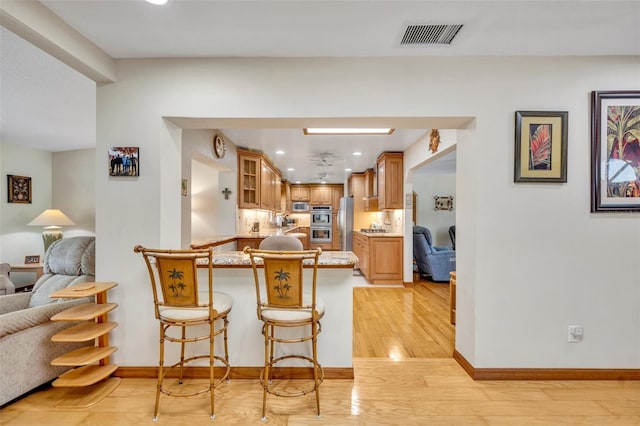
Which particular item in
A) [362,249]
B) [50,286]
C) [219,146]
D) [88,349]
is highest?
[219,146]

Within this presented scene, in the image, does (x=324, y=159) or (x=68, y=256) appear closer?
(x=68, y=256)

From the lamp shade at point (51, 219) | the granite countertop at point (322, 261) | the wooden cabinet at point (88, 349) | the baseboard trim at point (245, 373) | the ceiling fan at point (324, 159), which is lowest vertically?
the baseboard trim at point (245, 373)

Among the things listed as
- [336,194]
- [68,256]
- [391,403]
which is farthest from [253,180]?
[336,194]

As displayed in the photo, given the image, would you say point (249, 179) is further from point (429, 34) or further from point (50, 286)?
point (429, 34)

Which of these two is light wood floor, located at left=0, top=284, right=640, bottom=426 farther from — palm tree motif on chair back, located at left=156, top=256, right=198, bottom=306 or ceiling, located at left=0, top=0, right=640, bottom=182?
ceiling, located at left=0, top=0, right=640, bottom=182

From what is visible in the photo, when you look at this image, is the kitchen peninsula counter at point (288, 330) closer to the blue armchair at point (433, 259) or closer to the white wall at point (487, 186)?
the white wall at point (487, 186)

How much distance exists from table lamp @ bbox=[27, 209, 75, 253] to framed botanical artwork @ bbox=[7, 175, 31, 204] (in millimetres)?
365

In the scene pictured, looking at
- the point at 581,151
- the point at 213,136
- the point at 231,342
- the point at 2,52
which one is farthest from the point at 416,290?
the point at 2,52

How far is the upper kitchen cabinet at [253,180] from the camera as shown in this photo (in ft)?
15.7

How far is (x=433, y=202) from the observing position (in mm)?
7758

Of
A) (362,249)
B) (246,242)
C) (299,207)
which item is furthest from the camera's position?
(299,207)

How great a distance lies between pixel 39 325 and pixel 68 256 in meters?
0.70

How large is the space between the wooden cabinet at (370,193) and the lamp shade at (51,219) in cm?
564

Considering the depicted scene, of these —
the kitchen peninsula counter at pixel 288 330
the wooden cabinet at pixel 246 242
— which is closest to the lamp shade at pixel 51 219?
the wooden cabinet at pixel 246 242
